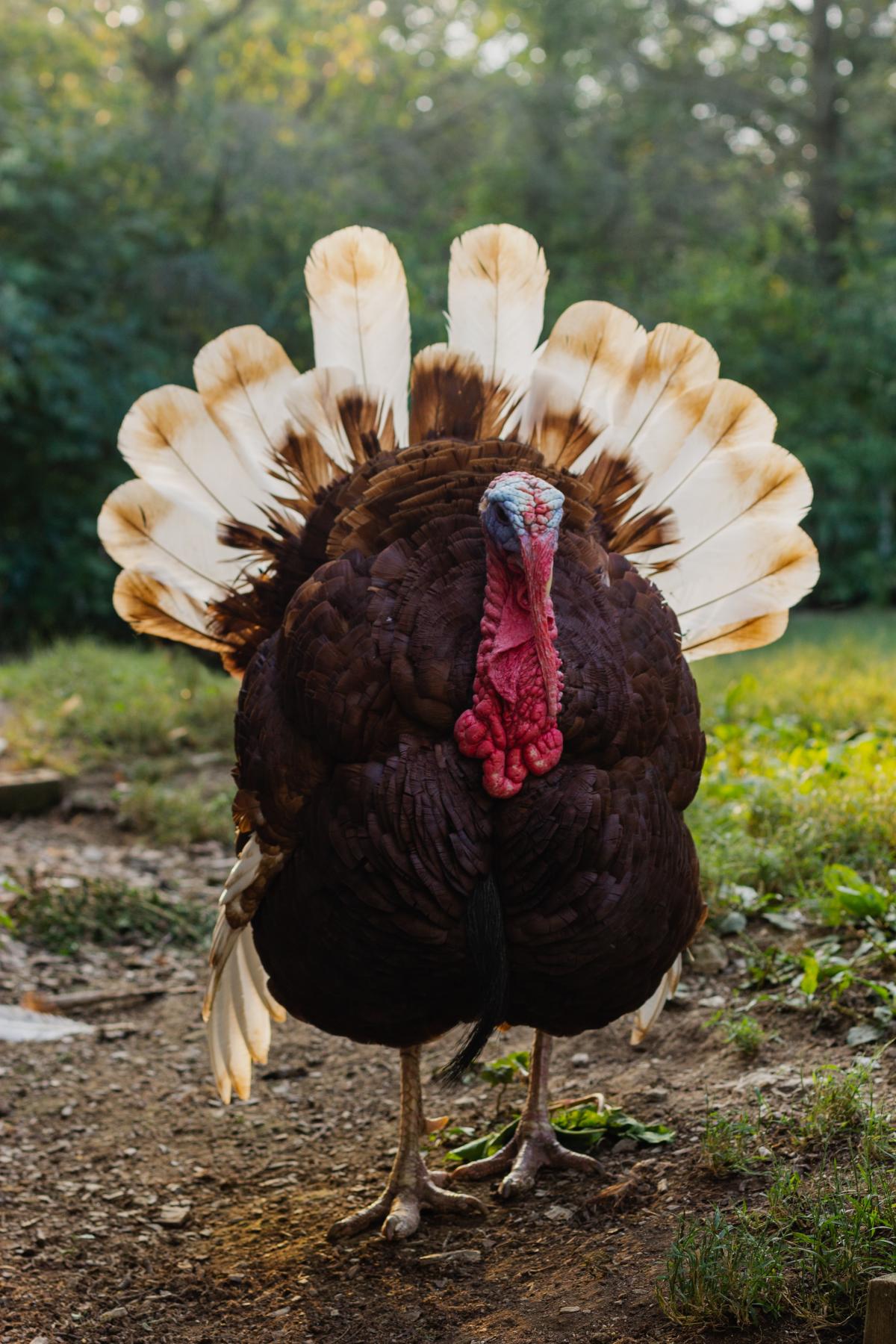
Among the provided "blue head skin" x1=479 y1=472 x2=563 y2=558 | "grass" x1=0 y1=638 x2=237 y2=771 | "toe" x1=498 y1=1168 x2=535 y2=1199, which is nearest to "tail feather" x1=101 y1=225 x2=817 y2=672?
"blue head skin" x1=479 y1=472 x2=563 y2=558

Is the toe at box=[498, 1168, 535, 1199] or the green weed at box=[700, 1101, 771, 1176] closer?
the green weed at box=[700, 1101, 771, 1176]

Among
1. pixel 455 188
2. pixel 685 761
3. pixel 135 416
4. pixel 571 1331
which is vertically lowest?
pixel 571 1331

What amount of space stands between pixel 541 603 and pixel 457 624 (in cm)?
21

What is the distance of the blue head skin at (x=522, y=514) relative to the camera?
2.72 m

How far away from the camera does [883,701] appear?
637 centimetres

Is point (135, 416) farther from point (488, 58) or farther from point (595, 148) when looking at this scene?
point (488, 58)

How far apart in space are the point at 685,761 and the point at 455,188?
15059mm

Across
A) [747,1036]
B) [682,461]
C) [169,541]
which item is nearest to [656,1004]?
[747,1036]

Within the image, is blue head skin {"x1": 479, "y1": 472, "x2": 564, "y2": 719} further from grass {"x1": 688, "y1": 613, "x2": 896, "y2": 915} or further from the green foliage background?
the green foliage background

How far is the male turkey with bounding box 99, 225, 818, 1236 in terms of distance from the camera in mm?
2715

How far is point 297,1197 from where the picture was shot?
3.53 m

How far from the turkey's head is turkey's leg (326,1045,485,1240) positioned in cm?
101

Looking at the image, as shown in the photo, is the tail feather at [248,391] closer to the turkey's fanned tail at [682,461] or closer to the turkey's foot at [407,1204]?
the turkey's fanned tail at [682,461]

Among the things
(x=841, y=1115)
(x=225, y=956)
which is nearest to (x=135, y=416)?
(x=225, y=956)
